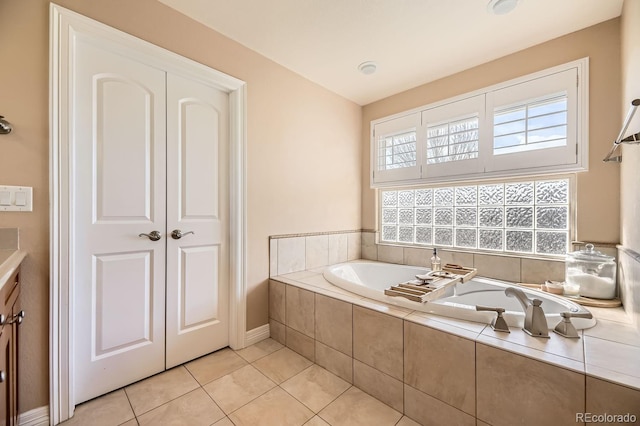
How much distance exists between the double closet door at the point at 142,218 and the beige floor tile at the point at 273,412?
0.67 metres

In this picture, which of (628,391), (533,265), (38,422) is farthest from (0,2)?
(533,265)

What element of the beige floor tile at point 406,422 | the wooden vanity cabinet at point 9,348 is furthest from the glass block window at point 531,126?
the wooden vanity cabinet at point 9,348

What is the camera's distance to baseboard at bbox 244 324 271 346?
206cm

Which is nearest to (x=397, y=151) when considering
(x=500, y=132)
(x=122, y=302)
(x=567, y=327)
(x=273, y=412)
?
(x=500, y=132)

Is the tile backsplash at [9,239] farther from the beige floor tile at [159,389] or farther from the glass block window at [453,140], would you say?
the glass block window at [453,140]

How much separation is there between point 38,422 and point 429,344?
6.31ft

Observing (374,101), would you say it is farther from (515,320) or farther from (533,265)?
(515,320)

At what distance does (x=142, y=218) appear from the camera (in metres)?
1.63

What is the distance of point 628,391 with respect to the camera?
34.0 inches

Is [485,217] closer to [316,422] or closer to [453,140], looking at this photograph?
[453,140]

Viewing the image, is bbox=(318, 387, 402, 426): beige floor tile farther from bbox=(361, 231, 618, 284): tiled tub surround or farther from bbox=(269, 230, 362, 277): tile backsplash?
bbox=(361, 231, 618, 284): tiled tub surround

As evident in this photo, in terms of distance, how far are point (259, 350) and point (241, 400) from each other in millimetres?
529

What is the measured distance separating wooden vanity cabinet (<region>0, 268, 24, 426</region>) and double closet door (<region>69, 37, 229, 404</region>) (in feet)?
0.93

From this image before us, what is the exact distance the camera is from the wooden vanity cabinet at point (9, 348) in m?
0.87
